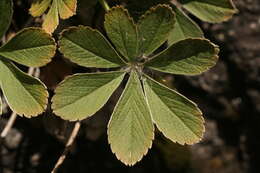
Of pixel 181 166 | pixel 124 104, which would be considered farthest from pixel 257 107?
pixel 124 104

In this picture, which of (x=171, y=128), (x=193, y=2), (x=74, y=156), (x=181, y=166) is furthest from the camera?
(x=181, y=166)

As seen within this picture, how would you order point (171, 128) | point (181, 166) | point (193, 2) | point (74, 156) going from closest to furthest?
point (171, 128), point (193, 2), point (74, 156), point (181, 166)

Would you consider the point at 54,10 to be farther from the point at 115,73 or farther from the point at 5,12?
the point at 115,73

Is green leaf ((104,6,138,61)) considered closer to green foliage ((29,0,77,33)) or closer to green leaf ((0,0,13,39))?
green foliage ((29,0,77,33))

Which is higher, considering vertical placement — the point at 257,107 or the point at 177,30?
the point at 177,30

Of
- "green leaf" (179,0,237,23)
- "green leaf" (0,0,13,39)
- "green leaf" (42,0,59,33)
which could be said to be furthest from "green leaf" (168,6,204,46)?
"green leaf" (0,0,13,39)

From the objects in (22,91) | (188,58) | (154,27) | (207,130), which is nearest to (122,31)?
(154,27)

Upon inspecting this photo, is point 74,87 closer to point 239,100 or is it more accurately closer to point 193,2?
point 193,2
